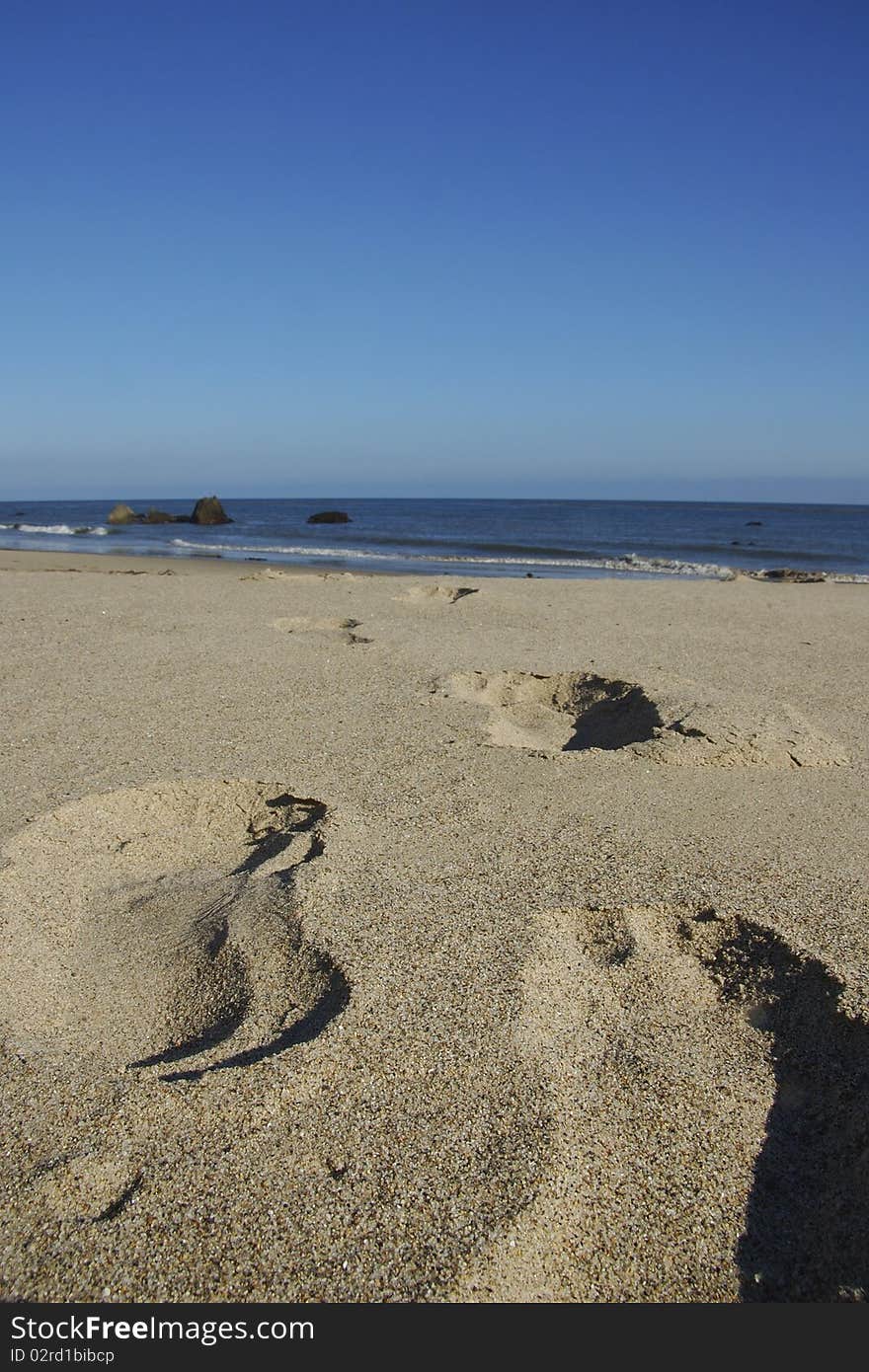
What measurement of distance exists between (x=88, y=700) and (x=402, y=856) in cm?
240

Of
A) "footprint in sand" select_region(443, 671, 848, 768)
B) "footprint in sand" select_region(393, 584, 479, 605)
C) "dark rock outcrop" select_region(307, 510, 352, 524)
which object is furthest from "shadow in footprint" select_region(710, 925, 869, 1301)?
"dark rock outcrop" select_region(307, 510, 352, 524)

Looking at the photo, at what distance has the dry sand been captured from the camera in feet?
4.93

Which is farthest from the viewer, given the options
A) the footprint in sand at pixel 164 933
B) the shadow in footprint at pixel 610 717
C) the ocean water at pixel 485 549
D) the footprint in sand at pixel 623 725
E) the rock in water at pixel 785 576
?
the ocean water at pixel 485 549

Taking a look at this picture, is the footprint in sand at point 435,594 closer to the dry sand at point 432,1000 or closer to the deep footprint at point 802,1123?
the dry sand at point 432,1000

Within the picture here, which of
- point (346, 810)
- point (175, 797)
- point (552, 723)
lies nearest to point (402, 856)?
point (346, 810)

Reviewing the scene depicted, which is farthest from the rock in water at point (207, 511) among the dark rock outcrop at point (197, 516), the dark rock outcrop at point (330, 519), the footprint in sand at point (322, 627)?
the footprint in sand at point (322, 627)

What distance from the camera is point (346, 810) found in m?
3.13

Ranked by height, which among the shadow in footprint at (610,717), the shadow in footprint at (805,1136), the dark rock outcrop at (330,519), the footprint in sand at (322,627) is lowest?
the shadow in footprint at (805,1136)

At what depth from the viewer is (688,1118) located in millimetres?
1789

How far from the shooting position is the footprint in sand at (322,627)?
21.0 feet

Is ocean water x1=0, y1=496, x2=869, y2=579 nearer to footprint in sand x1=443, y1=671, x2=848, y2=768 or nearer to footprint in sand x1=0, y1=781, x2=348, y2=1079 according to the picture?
footprint in sand x1=443, y1=671, x2=848, y2=768

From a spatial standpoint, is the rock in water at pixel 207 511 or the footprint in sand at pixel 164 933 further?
the rock in water at pixel 207 511

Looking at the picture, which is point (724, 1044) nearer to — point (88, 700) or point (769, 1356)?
point (769, 1356)

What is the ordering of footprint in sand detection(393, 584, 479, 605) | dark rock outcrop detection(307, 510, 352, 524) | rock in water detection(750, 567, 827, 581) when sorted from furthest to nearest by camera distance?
dark rock outcrop detection(307, 510, 352, 524), rock in water detection(750, 567, 827, 581), footprint in sand detection(393, 584, 479, 605)
